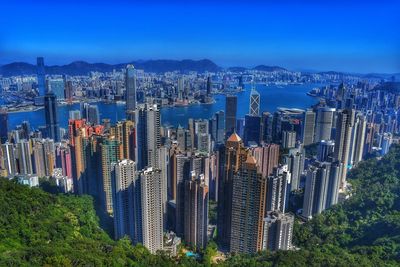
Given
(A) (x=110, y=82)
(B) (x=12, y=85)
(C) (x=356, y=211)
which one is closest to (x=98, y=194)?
(C) (x=356, y=211)

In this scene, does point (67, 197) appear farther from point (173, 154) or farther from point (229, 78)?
point (229, 78)

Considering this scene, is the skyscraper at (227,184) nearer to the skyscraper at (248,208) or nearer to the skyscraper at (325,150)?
the skyscraper at (248,208)

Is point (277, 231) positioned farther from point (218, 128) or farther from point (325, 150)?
point (218, 128)

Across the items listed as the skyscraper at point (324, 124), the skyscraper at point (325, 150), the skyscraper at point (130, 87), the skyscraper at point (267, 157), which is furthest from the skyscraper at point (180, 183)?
the skyscraper at point (130, 87)

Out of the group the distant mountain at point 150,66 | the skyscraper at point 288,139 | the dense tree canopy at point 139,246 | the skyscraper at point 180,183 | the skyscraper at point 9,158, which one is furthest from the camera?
the distant mountain at point 150,66

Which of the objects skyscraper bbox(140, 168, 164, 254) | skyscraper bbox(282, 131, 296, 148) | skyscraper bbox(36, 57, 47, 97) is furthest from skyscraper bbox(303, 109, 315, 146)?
skyscraper bbox(36, 57, 47, 97)

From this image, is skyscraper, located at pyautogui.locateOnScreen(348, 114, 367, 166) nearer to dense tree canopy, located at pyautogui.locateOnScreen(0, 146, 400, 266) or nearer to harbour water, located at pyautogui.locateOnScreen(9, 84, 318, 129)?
dense tree canopy, located at pyautogui.locateOnScreen(0, 146, 400, 266)

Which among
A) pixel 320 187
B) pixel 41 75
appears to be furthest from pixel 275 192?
pixel 41 75
